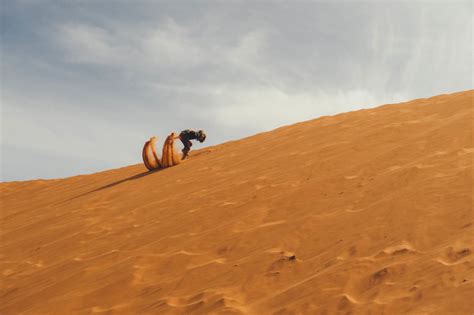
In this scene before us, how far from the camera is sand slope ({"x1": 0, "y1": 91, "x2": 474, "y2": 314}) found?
308cm

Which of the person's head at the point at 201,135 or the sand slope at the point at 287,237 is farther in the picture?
the person's head at the point at 201,135

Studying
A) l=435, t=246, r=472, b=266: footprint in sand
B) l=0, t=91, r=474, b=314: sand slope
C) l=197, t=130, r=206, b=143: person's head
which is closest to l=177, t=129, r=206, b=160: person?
l=197, t=130, r=206, b=143: person's head

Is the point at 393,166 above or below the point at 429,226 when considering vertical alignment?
above

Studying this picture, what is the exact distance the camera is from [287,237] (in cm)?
410

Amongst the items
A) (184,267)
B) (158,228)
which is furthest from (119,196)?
(184,267)

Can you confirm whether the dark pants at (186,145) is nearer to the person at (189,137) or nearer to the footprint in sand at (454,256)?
the person at (189,137)

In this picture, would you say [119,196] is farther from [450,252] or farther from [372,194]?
[450,252]

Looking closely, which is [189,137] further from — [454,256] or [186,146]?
[454,256]

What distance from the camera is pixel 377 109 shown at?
9.24 meters

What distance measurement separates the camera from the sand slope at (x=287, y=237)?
3.08 m

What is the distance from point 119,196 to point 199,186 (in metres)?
1.69

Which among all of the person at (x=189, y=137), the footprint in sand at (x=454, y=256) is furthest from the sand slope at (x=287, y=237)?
the person at (x=189, y=137)

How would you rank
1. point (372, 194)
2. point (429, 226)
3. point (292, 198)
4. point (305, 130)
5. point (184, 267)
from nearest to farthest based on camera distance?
point (429, 226) → point (184, 267) → point (372, 194) → point (292, 198) → point (305, 130)

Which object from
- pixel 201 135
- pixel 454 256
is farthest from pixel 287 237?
pixel 201 135
